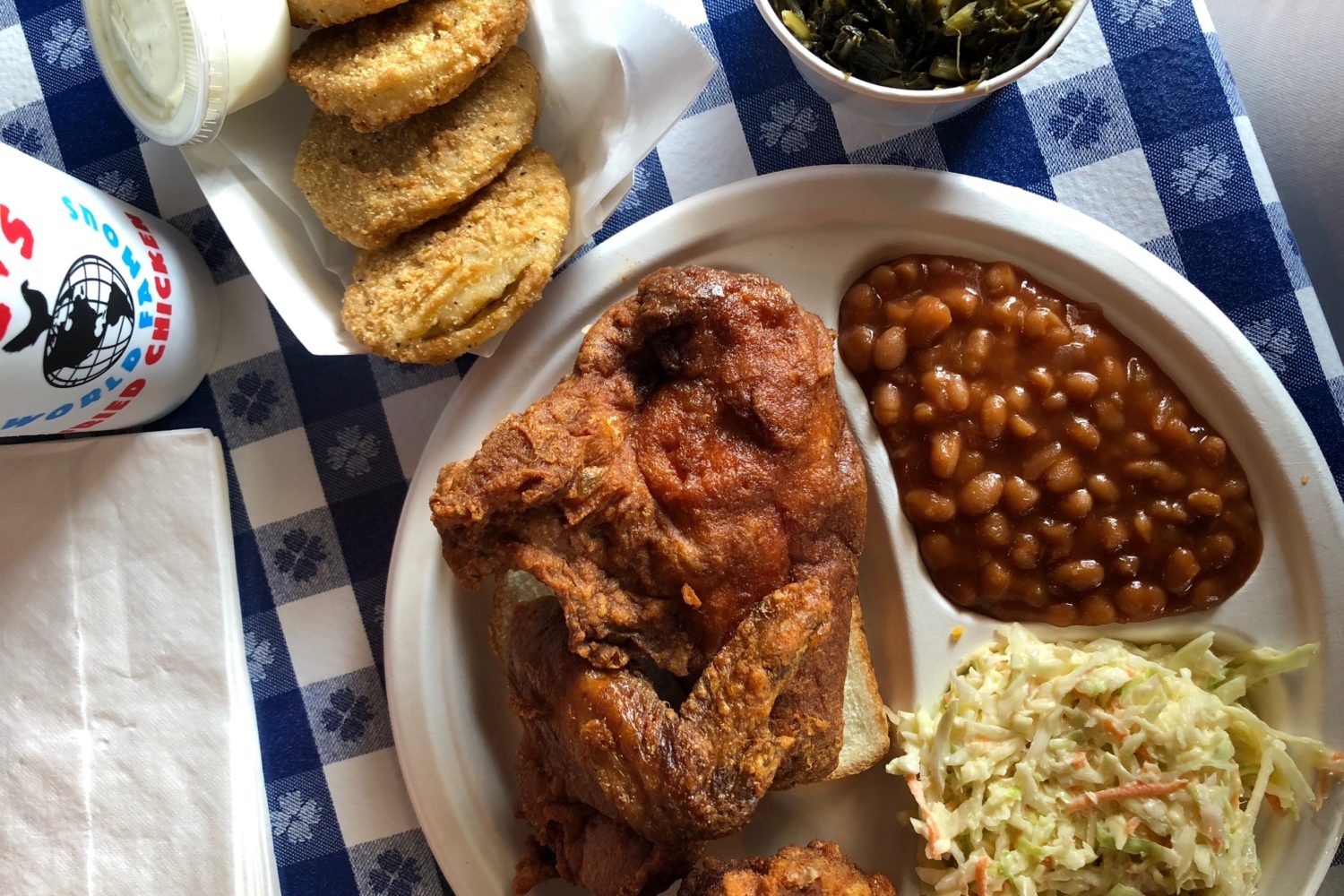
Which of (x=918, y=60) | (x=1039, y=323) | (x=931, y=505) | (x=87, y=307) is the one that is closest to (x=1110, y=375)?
(x=1039, y=323)

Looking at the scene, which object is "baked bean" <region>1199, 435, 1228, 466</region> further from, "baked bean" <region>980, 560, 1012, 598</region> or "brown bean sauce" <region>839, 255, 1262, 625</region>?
"baked bean" <region>980, 560, 1012, 598</region>

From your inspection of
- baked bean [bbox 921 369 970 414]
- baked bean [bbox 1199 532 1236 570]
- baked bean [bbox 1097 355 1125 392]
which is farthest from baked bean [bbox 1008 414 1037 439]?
baked bean [bbox 1199 532 1236 570]

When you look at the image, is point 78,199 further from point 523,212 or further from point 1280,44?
point 1280,44

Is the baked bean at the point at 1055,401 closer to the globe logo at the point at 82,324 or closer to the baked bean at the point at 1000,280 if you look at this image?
the baked bean at the point at 1000,280

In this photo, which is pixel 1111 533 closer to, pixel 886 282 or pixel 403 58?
pixel 886 282

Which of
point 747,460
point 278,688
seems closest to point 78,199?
point 278,688
